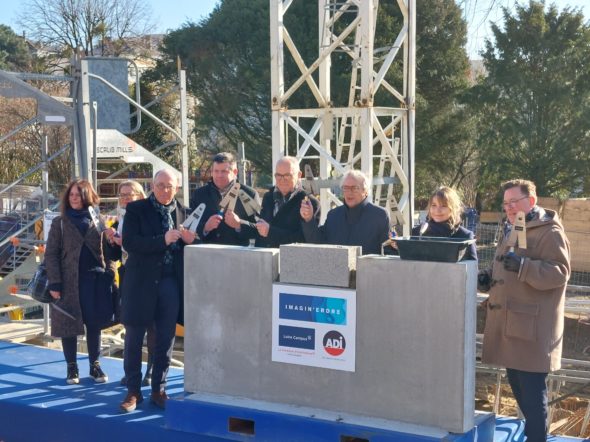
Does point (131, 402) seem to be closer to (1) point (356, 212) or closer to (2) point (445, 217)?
(1) point (356, 212)

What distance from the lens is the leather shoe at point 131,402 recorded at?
518 centimetres

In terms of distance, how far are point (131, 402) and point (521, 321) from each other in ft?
8.45

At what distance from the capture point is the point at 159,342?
5.35 m

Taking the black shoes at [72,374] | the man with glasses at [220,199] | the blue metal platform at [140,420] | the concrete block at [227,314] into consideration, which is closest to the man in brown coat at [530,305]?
the blue metal platform at [140,420]

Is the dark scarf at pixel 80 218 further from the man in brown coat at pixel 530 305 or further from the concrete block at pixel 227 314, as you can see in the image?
the man in brown coat at pixel 530 305

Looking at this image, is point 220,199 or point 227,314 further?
point 220,199

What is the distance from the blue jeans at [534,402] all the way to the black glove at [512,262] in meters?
0.62

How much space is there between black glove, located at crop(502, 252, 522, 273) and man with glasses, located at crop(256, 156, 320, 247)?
4.84ft

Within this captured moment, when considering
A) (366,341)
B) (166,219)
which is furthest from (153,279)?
(366,341)

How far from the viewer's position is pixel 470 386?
4.11m

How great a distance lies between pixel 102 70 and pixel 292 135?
18511mm

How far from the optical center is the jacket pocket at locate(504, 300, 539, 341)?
4.46 meters

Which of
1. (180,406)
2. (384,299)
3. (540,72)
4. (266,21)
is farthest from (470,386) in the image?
(266,21)

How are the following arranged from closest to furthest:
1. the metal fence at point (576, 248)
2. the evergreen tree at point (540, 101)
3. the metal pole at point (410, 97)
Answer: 1. the metal pole at point (410, 97)
2. the metal fence at point (576, 248)
3. the evergreen tree at point (540, 101)
